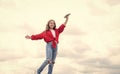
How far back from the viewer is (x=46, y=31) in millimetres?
12531

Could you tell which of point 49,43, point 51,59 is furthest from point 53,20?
point 51,59

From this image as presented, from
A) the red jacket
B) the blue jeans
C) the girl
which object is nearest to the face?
the girl

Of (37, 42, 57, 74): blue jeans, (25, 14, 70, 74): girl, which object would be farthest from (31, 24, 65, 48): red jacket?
(37, 42, 57, 74): blue jeans

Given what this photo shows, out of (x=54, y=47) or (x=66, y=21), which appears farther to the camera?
(x=66, y=21)

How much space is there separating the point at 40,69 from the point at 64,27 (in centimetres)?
266

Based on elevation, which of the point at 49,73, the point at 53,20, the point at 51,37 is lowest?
the point at 49,73

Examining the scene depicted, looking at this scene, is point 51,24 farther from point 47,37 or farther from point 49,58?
point 49,58

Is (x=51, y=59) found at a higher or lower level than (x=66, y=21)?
lower

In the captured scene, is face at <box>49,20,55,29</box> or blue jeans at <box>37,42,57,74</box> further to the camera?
face at <box>49,20,55,29</box>

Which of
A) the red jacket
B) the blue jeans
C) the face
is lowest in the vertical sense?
the blue jeans

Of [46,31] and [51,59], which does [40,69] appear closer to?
[51,59]

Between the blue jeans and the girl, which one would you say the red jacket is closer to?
the girl

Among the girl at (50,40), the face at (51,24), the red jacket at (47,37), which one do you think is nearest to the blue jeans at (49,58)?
the girl at (50,40)

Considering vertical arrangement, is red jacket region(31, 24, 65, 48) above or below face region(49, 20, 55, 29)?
below
